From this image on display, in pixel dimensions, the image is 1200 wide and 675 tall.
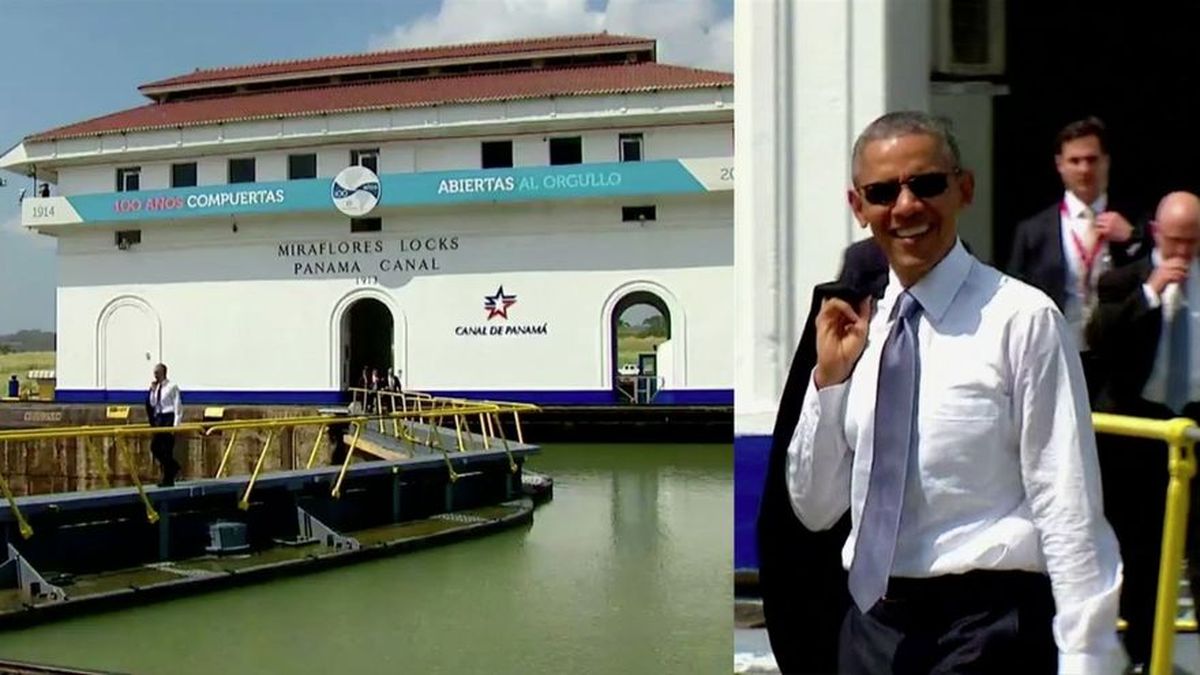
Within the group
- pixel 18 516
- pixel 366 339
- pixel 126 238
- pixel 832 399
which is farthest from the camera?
pixel 366 339

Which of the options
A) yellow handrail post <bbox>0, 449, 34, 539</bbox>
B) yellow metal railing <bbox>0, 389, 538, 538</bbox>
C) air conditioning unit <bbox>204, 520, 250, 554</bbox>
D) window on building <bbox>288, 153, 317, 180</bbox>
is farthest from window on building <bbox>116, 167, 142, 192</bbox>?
yellow handrail post <bbox>0, 449, 34, 539</bbox>

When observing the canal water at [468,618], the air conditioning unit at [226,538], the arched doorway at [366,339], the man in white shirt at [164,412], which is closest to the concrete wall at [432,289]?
the arched doorway at [366,339]

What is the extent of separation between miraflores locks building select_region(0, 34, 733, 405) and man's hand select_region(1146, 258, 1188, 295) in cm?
1768

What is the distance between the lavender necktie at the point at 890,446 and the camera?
4.50 ft

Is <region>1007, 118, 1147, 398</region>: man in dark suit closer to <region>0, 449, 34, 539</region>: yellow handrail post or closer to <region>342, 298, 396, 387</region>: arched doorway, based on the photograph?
<region>0, 449, 34, 539</region>: yellow handrail post

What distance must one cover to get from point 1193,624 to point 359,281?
19.5m

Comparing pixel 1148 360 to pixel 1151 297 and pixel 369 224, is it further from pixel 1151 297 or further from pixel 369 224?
pixel 369 224

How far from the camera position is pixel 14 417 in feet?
55.4

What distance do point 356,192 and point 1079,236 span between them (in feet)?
63.9

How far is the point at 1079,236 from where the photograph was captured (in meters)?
1.62

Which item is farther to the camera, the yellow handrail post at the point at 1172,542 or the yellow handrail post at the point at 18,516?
the yellow handrail post at the point at 18,516

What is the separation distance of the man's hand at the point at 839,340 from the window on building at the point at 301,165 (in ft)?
66.5

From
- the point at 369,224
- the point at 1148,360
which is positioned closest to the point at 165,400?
the point at 1148,360

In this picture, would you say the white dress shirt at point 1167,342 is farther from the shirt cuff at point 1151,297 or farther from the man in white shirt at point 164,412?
the man in white shirt at point 164,412
